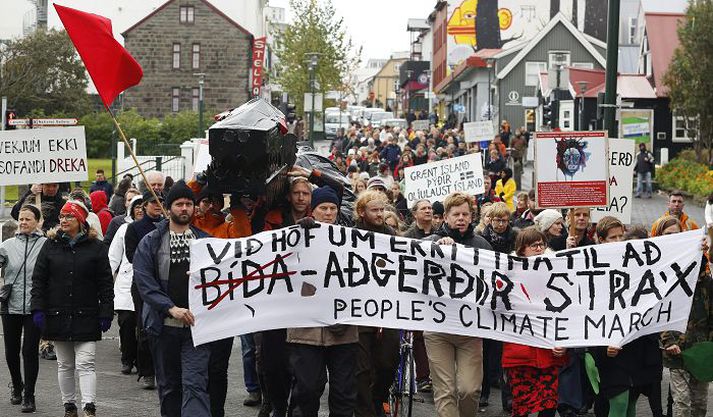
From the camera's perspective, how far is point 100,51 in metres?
10.7

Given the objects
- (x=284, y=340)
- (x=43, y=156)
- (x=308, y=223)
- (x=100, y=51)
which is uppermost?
(x=100, y=51)

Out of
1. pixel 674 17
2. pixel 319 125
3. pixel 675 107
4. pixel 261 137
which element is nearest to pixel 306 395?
pixel 261 137

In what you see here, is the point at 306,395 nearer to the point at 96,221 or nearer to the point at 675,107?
the point at 96,221

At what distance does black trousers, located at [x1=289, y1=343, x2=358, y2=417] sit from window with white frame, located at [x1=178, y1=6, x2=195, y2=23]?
2857 inches

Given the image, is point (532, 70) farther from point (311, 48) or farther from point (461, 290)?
point (461, 290)

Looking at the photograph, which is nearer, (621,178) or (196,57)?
(621,178)

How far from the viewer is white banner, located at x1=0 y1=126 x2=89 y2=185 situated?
54.7 ft

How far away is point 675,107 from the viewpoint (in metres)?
42.1

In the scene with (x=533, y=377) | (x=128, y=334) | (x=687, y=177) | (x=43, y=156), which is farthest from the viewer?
(x=687, y=177)

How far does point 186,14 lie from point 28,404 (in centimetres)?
7065

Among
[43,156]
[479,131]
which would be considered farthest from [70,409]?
[479,131]

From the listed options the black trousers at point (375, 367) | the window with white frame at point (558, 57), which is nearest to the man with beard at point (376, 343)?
the black trousers at point (375, 367)

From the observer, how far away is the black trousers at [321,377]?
890 centimetres

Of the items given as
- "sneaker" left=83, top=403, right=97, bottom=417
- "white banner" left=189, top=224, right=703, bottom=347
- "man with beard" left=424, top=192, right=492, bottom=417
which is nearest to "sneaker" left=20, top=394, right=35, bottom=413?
"sneaker" left=83, top=403, right=97, bottom=417
